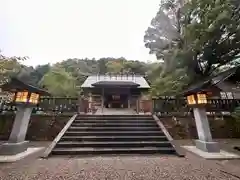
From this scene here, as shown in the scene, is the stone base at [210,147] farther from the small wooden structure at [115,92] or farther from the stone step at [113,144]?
the small wooden structure at [115,92]

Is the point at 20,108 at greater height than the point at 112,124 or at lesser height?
greater

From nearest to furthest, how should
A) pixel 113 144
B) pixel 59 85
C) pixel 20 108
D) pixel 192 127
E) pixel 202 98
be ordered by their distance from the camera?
pixel 20 108 < pixel 113 144 < pixel 202 98 < pixel 192 127 < pixel 59 85

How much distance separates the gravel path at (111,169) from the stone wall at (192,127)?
11.8ft

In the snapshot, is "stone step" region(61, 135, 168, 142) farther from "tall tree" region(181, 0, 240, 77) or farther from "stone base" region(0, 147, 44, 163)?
"tall tree" region(181, 0, 240, 77)

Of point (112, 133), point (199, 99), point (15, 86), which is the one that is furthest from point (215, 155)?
point (15, 86)

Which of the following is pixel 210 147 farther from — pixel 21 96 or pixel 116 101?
pixel 116 101

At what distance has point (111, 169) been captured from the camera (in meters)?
4.37

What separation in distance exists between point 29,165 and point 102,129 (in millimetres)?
3684

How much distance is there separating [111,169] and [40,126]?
591cm

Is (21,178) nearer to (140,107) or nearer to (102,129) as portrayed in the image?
(102,129)

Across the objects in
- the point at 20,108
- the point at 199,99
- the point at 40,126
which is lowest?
the point at 40,126

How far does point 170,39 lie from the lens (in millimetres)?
13445

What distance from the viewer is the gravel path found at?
381 centimetres

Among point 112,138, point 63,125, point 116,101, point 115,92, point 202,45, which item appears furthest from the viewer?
point 116,101
